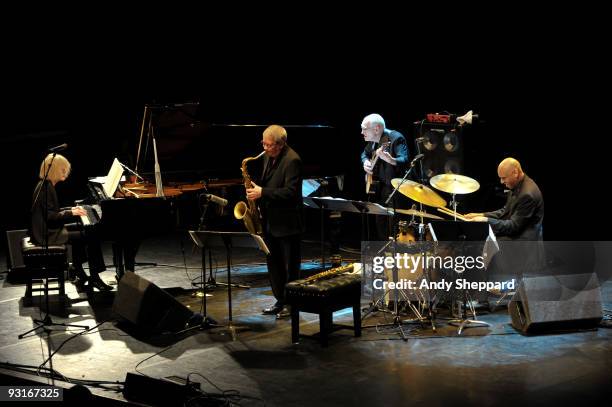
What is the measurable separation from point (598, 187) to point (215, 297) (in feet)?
15.1

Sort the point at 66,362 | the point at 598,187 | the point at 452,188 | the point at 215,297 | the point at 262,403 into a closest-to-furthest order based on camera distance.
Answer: the point at 262,403 < the point at 66,362 < the point at 452,188 < the point at 215,297 < the point at 598,187

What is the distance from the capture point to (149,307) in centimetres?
571

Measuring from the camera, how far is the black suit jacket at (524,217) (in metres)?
6.18

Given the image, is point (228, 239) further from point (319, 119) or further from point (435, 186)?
point (319, 119)

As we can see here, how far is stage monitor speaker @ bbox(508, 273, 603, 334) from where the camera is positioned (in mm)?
5625

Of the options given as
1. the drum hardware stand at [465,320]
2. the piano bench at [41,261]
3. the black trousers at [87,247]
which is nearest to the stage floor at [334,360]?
the drum hardware stand at [465,320]

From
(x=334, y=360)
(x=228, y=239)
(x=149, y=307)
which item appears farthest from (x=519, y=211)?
(x=149, y=307)

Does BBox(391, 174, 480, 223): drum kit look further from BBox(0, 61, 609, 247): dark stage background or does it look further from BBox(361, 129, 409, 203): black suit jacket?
BBox(0, 61, 609, 247): dark stage background

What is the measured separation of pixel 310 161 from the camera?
970 cm

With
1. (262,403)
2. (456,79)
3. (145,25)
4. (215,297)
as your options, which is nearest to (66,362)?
(262,403)

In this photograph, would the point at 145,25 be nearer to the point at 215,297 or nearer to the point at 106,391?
the point at 215,297

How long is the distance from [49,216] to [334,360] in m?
3.19

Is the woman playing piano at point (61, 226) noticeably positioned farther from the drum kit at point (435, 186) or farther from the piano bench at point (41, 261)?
the drum kit at point (435, 186)

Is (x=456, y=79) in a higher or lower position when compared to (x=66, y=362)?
higher
